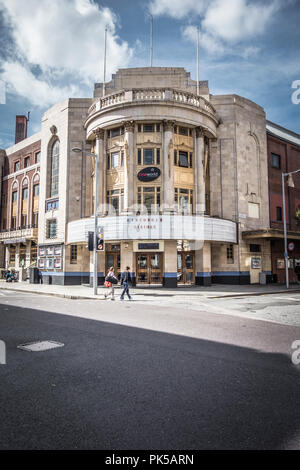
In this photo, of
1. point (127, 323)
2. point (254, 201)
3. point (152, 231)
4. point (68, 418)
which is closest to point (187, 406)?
point (68, 418)

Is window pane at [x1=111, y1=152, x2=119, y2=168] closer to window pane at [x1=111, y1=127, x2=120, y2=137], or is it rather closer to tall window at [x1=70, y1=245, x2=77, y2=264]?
window pane at [x1=111, y1=127, x2=120, y2=137]

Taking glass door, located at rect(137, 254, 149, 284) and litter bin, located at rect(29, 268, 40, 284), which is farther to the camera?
litter bin, located at rect(29, 268, 40, 284)

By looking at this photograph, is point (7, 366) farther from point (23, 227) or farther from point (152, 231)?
point (23, 227)

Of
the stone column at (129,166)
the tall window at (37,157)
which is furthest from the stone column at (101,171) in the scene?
the tall window at (37,157)

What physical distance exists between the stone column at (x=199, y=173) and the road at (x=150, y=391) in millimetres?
19206

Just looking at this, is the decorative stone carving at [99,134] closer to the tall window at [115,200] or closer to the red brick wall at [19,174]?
the tall window at [115,200]

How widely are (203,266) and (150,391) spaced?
22.4m

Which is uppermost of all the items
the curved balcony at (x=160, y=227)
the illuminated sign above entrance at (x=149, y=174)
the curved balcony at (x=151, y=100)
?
the curved balcony at (x=151, y=100)

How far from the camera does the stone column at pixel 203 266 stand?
1022 inches

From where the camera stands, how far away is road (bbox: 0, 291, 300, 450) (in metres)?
3.03

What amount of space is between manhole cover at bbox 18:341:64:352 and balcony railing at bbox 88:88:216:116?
2301 cm

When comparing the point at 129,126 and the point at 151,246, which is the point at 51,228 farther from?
the point at 129,126

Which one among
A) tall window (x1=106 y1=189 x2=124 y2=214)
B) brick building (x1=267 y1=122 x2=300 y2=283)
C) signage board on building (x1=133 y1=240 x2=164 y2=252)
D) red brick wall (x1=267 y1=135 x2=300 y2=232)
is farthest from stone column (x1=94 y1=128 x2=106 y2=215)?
red brick wall (x1=267 y1=135 x2=300 y2=232)
